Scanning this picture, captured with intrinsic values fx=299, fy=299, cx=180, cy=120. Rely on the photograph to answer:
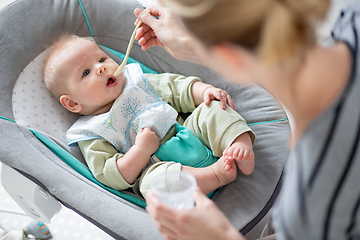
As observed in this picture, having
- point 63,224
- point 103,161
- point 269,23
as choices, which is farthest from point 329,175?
point 63,224

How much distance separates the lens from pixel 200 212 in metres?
0.59

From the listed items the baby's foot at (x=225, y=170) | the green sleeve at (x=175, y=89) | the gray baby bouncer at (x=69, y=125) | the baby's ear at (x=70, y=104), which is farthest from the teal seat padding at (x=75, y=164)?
the green sleeve at (x=175, y=89)

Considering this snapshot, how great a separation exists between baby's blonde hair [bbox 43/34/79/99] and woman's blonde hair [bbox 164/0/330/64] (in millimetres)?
964

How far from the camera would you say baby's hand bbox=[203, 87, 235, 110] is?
1.16 meters

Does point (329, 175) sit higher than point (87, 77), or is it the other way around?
point (329, 175)

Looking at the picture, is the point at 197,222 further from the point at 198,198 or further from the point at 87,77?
the point at 87,77

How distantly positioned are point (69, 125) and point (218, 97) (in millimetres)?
670

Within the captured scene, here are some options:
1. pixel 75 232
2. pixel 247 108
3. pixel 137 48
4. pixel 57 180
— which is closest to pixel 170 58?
pixel 137 48

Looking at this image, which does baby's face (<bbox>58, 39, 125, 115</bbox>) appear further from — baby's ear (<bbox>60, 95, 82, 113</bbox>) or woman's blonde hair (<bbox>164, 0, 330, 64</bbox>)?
woman's blonde hair (<bbox>164, 0, 330, 64</bbox>)

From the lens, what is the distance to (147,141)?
1.12m

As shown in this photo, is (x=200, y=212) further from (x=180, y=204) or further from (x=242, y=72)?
(x=242, y=72)

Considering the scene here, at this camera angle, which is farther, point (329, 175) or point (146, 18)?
point (146, 18)

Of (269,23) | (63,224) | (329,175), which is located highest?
(269,23)

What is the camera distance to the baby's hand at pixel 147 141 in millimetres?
1112
